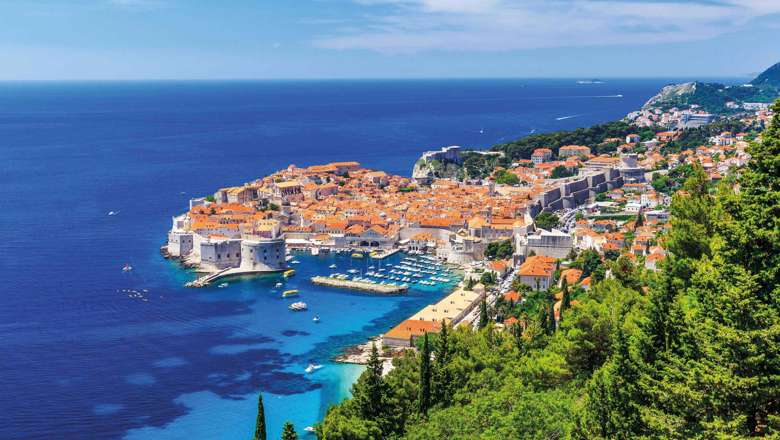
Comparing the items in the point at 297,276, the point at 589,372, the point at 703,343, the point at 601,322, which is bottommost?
the point at 297,276

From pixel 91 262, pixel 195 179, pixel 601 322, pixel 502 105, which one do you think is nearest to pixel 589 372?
pixel 601 322

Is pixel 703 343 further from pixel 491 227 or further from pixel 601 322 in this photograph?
pixel 491 227

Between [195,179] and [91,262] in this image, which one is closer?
[91,262]

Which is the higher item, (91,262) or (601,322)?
(601,322)

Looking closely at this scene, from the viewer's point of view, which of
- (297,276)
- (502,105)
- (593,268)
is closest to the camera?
(593,268)

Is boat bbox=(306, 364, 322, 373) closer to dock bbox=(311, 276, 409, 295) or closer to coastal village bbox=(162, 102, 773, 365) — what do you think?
coastal village bbox=(162, 102, 773, 365)

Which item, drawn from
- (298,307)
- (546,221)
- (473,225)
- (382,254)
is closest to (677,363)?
(298,307)

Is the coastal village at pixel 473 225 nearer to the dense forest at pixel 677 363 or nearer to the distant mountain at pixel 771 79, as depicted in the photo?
the dense forest at pixel 677 363

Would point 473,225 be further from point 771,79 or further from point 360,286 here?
point 771,79
